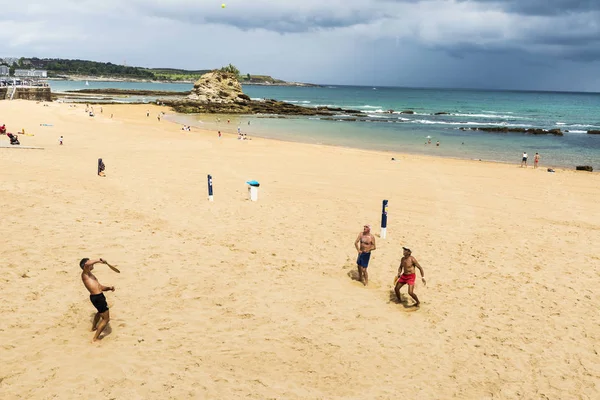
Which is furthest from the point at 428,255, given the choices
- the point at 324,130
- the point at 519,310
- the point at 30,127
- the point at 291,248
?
the point at 324,130

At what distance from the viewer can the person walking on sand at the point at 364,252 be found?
9.60 m

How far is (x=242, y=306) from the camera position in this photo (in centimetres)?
833

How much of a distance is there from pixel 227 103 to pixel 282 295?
80.0 meters

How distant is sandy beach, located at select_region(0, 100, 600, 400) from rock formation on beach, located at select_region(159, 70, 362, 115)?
197 ft

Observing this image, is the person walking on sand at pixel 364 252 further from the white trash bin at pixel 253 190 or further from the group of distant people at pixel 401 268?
the white trash bin at pixel 253 190

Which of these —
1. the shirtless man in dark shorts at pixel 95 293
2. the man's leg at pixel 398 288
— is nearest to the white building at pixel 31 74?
the shirtless man in dark shorts at pixel 95 293

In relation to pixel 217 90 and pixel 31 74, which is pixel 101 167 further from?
pixel 31 74

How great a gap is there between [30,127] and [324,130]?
31.2 metres

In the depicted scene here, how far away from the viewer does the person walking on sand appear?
378 inches

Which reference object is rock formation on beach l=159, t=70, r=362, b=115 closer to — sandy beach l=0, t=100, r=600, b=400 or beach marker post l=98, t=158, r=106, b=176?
beach marker post l=98, t=158, r=106, b=176

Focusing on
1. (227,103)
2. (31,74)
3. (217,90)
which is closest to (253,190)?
(227,103)

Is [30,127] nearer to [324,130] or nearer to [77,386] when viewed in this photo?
[324,130]

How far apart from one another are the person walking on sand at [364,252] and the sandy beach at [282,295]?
10.8 inches

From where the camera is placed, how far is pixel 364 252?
9570mm
